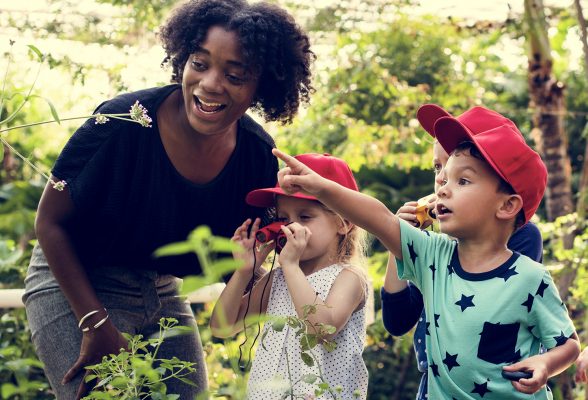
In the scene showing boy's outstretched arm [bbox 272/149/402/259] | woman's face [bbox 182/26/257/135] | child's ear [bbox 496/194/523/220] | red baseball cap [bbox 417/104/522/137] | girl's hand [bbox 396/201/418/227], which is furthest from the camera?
woman's face [bbox 182/26/257/135]

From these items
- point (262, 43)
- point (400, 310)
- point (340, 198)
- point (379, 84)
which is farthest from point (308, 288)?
point (379, 84)

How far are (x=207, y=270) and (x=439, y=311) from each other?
1125 millimetres

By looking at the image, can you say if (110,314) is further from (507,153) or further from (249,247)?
(507,153)

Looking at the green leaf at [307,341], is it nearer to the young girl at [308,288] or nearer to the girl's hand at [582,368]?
the young girl at [308,288]

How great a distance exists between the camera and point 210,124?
2730 millimetres

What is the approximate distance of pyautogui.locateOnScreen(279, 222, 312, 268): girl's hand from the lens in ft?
8.73

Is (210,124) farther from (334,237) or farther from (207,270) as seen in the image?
(207,270)

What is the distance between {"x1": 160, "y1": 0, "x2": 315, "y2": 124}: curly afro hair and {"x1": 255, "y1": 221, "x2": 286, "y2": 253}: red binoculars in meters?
0.46

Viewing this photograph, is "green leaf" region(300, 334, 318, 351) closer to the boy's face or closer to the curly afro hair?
the boy's face

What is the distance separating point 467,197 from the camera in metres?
2.28

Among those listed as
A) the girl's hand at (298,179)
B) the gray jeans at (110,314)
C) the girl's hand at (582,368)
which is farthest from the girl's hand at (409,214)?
the gray jeans at (110,314)

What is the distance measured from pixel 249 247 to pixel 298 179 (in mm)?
645

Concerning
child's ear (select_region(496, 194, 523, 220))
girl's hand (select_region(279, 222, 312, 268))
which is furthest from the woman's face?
child's ear (select_region(496, 194, 523, 220))

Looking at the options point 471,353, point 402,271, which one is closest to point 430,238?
point 402,271
